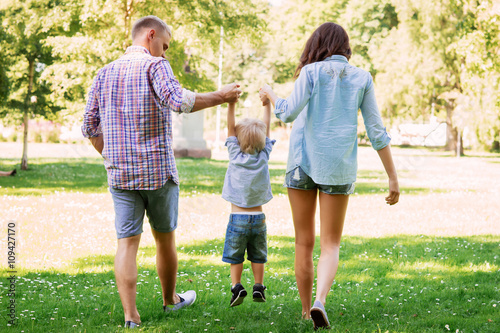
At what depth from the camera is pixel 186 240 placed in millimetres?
8172

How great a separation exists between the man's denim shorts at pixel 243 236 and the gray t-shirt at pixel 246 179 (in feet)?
0.39

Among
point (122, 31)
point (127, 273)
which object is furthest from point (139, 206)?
point (122, 31)

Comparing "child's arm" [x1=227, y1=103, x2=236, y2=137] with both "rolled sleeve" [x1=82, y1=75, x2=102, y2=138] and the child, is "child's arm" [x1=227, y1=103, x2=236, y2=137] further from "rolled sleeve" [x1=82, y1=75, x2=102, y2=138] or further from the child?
"rolled sleeve" [x1=82, y1=75, x2=102, y2=138]

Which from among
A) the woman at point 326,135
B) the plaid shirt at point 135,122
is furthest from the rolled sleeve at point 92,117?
the woman at point 326,135

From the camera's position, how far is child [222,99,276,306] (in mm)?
4684

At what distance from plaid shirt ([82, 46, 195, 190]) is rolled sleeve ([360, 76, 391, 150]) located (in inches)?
49.9

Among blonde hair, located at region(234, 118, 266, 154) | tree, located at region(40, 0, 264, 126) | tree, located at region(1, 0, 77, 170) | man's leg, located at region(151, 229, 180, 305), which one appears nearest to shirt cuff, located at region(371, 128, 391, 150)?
blonde hair, located at region(234, 118, 266, 154)

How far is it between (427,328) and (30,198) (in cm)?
936

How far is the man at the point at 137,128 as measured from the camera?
13.1 ft

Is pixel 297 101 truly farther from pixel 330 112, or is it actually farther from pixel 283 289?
pixel 283 289

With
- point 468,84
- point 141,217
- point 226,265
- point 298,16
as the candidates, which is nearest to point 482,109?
point 468,84

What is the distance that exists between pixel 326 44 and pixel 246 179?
4.11 feet

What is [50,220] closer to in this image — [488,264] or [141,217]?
[141,217]

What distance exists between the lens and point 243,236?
470 centimetres
